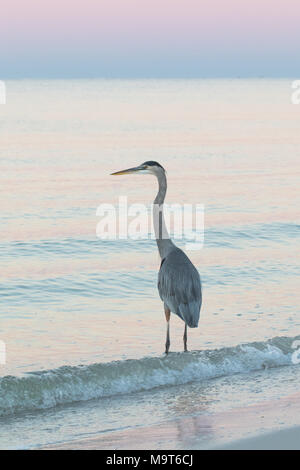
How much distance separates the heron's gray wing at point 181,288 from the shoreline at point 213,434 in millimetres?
1921

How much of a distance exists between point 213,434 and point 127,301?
588cm

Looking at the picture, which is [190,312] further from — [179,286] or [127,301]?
[127,301]

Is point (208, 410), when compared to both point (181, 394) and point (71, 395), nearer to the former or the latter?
point (181, 394)

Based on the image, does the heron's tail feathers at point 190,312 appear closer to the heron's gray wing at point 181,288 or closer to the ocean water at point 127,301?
the heron's gray wing at point 181,288

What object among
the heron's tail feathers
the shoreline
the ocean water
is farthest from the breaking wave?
the shoreline

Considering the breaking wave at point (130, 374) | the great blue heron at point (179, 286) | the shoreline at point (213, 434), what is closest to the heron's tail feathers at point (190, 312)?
the great blue heron at point (179, 286)

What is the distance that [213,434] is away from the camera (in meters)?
6.99

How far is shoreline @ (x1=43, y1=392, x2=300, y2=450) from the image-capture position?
22.1 ft

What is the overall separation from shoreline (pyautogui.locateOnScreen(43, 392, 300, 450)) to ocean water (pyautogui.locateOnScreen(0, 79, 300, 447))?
0.74 feet

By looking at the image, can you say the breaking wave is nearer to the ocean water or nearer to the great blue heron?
the ocean water

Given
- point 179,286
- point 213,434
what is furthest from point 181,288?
point 213,434

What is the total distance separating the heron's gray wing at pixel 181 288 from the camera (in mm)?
9523
